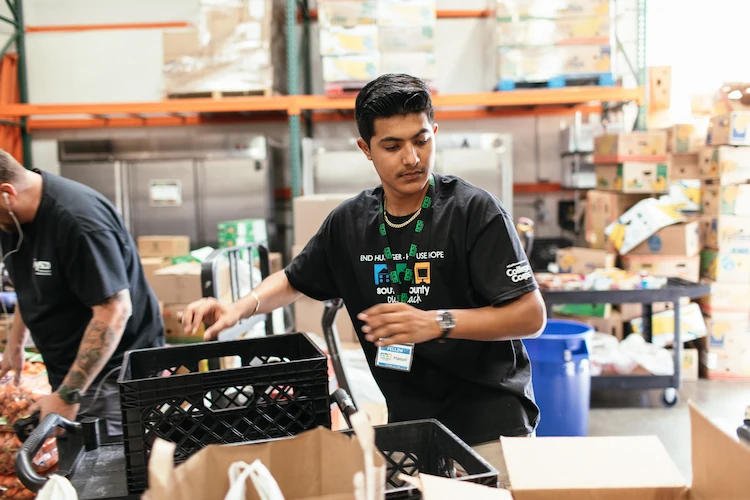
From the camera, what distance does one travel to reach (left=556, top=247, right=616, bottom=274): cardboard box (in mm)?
4898

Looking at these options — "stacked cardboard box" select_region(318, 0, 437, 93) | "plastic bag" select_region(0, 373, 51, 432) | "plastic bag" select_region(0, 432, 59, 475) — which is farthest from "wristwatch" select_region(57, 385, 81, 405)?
"stacked cardboard box" select_region(318, 0, 437, 93)

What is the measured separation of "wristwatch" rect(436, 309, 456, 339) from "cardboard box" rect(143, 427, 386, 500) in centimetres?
42

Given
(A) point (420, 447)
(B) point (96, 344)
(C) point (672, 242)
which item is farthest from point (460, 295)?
(C) point (672, 242)

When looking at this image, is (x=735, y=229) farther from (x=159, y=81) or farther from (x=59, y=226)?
(x=159, y=81)

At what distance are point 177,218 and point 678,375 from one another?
4668 mm

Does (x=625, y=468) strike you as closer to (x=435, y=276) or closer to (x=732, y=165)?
(x=435, y=276)

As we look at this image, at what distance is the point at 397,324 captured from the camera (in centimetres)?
121

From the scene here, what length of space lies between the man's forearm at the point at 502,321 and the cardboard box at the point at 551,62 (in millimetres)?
4470

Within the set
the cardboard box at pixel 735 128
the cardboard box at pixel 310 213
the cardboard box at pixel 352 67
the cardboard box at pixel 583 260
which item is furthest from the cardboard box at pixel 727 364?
the cardboard box at pixel 352 67

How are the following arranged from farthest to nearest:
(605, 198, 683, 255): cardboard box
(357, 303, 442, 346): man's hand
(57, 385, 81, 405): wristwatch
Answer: (605, 198, 683, 255): cardboard box → (57, 385, 81, 405): wristwatch → (357, 303, 442, 346): man's hand

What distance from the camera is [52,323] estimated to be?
210cm

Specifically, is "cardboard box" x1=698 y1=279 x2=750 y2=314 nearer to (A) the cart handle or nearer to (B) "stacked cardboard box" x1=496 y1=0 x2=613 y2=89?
(B) "stacked cardboard box" x1=496 y1=0 x2=613 y2=89

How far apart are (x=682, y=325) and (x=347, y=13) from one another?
3720 mm

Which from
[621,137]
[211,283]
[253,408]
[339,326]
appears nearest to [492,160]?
[621,137]
